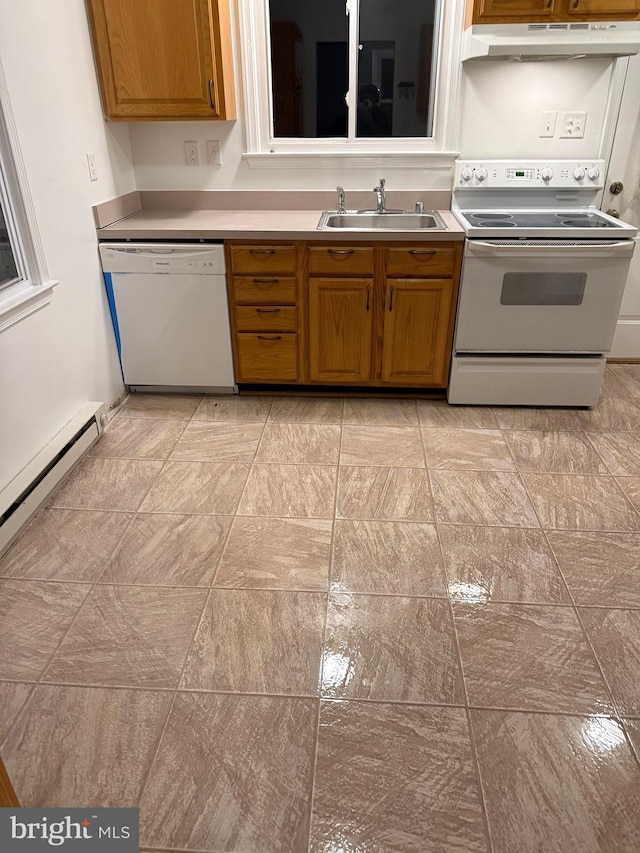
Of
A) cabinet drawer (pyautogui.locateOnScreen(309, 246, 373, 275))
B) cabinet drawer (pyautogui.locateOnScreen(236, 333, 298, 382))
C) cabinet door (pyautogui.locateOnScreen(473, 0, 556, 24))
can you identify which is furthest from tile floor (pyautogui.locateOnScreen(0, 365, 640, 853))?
cabinet door (pyautogui.locateOnScreen(473, 0, 556, 24))

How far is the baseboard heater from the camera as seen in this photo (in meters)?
2.13

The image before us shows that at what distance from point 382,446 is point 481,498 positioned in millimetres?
556

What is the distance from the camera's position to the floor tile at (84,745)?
1.38 metres

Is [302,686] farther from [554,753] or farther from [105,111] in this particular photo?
[105,111]

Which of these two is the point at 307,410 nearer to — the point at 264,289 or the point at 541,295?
the point at 264,289

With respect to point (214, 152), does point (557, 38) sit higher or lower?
higher

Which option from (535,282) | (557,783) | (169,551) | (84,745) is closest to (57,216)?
(169,551)

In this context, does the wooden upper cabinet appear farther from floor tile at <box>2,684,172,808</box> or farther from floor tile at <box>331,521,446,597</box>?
floor tile at <box>2,684,172,808</box>

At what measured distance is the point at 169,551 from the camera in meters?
2.14

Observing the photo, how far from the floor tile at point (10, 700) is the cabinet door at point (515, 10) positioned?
10.1 ft

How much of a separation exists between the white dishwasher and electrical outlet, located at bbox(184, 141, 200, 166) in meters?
0.67

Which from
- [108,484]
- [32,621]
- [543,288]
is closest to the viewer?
[32,621]

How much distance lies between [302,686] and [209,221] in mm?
2332

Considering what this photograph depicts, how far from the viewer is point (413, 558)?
2.09 m
